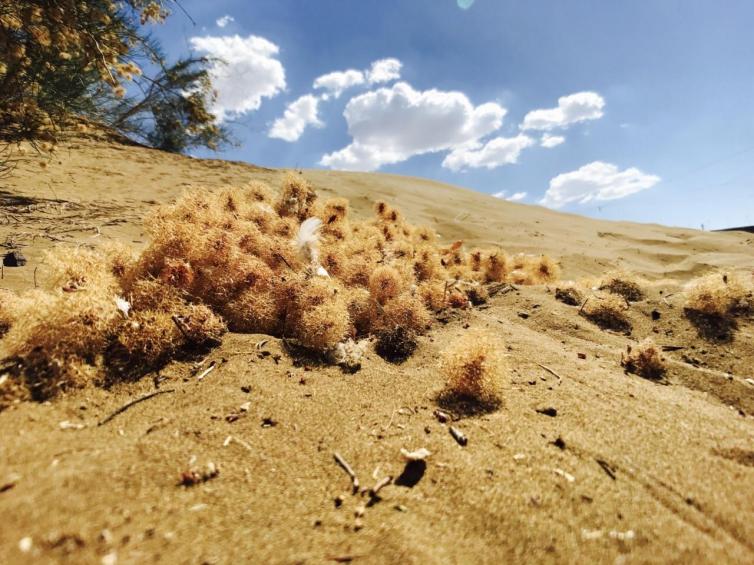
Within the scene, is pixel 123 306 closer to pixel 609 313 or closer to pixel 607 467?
pixel 607 467

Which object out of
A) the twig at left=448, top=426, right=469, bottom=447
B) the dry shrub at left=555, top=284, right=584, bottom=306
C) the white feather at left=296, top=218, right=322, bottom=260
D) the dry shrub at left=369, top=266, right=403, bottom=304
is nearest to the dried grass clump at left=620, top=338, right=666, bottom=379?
the dry shrub at left=555, top=284, right=584, bottom=306

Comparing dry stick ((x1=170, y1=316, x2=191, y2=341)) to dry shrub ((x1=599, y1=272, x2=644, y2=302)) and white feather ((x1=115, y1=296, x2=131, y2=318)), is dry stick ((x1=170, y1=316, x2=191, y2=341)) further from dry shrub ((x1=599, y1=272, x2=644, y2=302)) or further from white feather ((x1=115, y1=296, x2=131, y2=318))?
dry shrub ((x1=599, y1=272, x2=644, y2=302))

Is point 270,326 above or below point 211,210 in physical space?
below

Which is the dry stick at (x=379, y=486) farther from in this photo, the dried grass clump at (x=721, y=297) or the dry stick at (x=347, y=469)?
the dried grass clump at (x=721, y=297)

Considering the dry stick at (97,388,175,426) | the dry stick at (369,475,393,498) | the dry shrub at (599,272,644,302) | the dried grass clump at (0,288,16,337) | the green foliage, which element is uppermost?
the green foliage

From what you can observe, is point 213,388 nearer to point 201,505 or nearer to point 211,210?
point 201,505

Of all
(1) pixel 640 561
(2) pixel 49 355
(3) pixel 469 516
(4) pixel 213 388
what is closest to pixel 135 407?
(4) pixel 213 388
